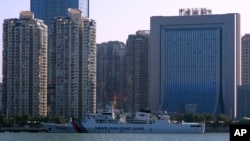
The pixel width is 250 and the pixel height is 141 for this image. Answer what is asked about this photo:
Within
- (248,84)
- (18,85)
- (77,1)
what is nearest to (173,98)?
(248,84)

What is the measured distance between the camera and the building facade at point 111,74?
5797 inches

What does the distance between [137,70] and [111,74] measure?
502 inches

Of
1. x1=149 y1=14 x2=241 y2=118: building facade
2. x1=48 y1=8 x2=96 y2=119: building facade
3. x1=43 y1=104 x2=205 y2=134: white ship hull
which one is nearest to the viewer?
x1=43 y1=104 x2=205 y2=134: white ship hull

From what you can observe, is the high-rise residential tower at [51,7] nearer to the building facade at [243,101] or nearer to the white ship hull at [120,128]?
the building facade at [243,101]

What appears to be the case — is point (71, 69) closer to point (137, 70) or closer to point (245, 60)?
point (137, 70)

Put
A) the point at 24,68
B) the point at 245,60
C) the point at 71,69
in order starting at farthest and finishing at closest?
1. the point at 245,60
2. the point at 71,69
3. the point at 24,68

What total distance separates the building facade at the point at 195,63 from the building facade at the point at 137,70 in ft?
32.6

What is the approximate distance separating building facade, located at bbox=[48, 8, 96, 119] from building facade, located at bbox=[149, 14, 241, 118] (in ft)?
69.3

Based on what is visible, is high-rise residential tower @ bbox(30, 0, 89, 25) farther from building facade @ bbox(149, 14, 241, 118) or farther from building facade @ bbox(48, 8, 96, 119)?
building facade @ bbox(48, 8, 96, 119)

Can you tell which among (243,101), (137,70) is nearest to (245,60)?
(243,101)

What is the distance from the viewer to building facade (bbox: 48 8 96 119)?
107 m

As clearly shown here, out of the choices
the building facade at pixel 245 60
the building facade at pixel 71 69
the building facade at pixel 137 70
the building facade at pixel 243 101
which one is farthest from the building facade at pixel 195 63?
the building facade at pixel 71 69

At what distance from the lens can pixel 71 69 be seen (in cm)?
10825

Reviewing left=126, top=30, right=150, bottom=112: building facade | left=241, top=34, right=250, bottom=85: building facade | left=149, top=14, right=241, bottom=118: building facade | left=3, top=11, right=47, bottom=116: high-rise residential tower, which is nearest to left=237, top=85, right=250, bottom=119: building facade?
left=149, top=14, right=241, bottom=118: building facade
